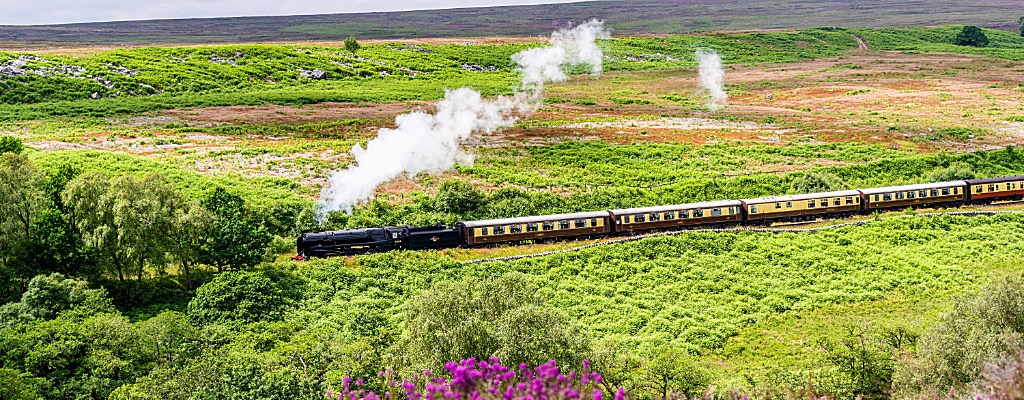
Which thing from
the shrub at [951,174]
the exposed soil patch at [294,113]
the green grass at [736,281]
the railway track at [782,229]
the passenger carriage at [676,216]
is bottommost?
the green grass at [736,281]

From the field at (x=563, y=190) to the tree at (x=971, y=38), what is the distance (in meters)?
34.0

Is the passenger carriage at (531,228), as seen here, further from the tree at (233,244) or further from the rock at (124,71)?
the rock at (124,71)

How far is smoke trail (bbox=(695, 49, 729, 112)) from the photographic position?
361ft

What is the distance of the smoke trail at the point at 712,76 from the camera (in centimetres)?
10996

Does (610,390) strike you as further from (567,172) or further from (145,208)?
(567,172)

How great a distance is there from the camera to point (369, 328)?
38.0 metres

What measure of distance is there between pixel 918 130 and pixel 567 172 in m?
38.6

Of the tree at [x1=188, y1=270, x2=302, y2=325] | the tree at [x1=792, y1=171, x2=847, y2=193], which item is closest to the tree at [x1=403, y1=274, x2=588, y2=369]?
the tree at [x1=188, y1=270, x2=302, y2=325]

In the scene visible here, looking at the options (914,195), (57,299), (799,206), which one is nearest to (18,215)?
(57,299)

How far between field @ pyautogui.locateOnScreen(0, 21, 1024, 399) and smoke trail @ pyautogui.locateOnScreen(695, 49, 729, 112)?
2.05 metres

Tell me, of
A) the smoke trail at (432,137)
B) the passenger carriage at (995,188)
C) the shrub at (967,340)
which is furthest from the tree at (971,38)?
the shrub at (967,340)

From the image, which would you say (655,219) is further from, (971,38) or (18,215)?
(971,38)

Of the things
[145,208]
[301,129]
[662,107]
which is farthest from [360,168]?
[662,107]

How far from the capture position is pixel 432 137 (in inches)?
2835
